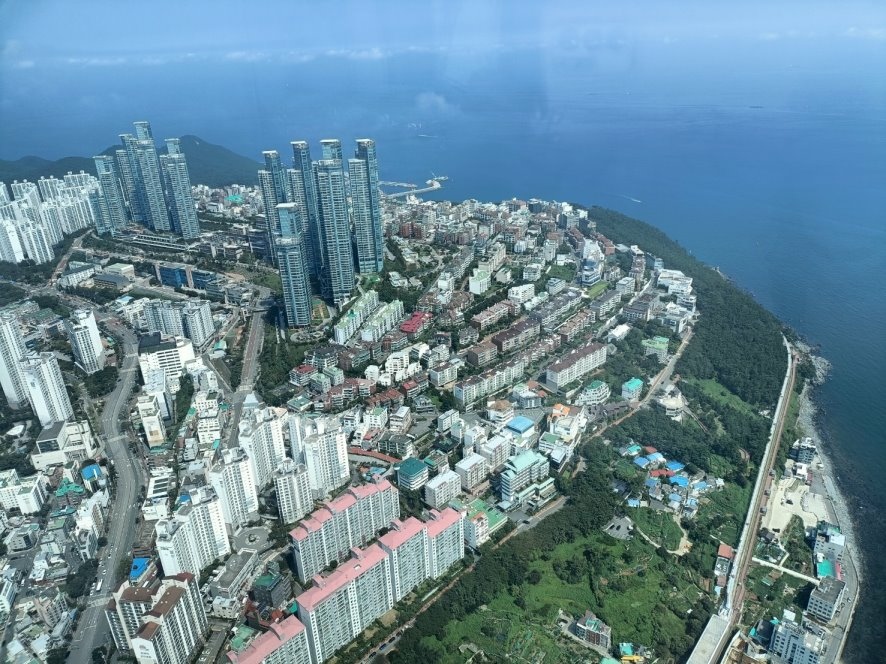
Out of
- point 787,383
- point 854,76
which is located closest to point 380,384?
point 787,383

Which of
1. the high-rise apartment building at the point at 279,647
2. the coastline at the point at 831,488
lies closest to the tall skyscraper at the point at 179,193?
the high-rise apartment building at the point at 279,647

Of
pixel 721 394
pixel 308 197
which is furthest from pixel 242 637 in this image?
pixel 308 197

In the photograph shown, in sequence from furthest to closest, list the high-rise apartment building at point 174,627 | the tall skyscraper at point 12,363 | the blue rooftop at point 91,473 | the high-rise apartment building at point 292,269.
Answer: the high-rise apartment building at point 292,269, the tall skyscraper at point 12,363, the blue rooftop at point 91,473, the high-rise apartment building at point 174,627

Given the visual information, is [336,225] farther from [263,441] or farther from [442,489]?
[442,489]

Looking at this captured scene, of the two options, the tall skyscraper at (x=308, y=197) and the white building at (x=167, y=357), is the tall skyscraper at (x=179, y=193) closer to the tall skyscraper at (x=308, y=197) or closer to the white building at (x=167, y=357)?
the tall skyscraper at (x=308, y=197)

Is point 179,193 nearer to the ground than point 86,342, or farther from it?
farther from it

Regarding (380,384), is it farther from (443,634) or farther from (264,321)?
(443,634)
